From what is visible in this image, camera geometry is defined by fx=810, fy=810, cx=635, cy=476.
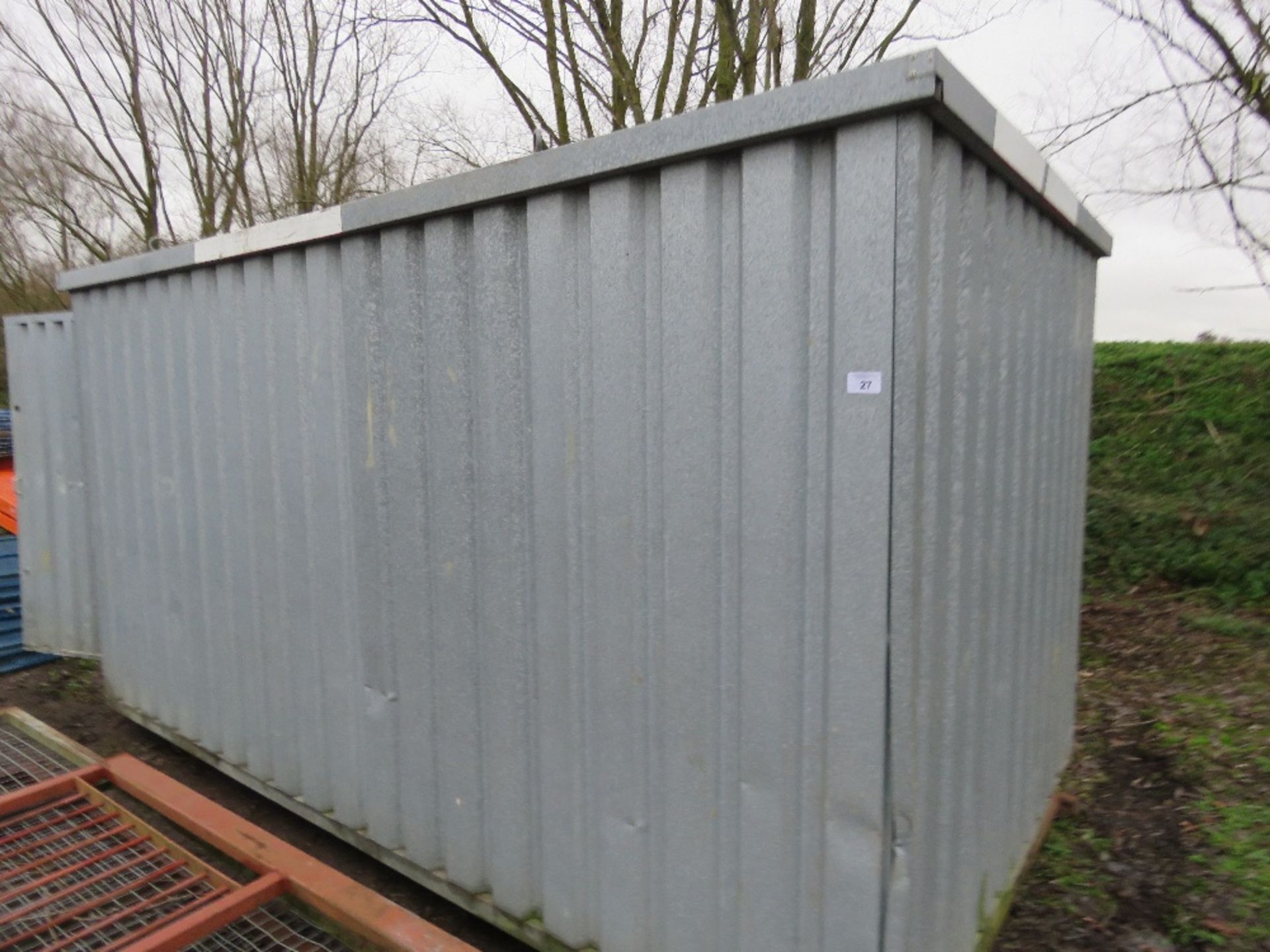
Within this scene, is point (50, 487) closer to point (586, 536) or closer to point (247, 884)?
point (247, 884)

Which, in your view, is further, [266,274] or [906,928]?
[266,274]

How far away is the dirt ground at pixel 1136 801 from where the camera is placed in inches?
109

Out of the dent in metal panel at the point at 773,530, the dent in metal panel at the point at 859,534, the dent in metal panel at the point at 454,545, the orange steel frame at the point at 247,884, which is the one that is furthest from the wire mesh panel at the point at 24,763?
the dent in metal panel at the point at 859,534

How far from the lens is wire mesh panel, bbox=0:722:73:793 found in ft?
11.9

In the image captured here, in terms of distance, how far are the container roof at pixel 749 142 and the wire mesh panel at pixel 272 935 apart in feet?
7.53

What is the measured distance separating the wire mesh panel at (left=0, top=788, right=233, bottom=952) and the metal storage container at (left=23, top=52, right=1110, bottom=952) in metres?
0.55

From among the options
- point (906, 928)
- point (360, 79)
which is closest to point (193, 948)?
point (906, 928)

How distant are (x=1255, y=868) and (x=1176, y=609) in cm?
388

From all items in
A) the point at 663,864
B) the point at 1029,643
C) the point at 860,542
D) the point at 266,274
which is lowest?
the point at 663,864

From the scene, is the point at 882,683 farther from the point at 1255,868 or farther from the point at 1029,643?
the point at 1255,868

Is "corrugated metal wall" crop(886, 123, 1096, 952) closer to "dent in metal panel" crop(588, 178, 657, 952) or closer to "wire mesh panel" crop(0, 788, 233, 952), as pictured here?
"dent in metal panel" crop(588, 178, 657, 952)

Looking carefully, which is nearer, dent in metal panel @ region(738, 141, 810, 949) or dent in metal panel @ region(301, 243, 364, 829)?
dent in metal panel @ region(738, 141, 810, 949)

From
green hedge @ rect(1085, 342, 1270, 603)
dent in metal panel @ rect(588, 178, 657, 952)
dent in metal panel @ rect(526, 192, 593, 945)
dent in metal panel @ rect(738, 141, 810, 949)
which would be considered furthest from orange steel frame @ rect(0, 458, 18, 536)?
green hedge @ rect(1085, 342, 1270, 603)

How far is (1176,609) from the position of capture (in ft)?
20.8
